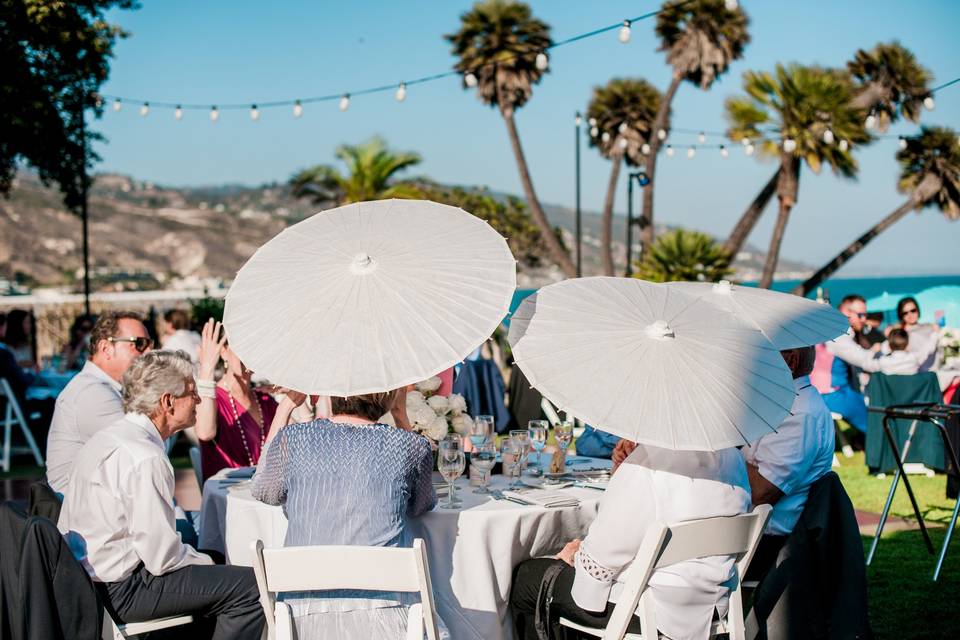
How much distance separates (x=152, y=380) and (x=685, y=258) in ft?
60.5

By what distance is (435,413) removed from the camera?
4.02 metres

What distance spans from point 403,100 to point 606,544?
44.7 feet

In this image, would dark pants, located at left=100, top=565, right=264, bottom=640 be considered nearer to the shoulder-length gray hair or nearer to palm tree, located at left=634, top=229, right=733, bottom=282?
the shoulder-length gray hair

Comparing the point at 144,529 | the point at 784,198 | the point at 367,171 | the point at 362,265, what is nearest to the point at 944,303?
the point at 784,198

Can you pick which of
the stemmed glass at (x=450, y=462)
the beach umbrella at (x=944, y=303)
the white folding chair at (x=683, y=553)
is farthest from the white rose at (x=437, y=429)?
the beach umbrella at (x=944, y=303)

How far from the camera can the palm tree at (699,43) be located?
2498cm

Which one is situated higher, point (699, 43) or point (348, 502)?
point (699, 43)

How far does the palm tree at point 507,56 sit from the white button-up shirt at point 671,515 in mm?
23312

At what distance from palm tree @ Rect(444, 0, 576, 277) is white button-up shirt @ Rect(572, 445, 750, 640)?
23312mm

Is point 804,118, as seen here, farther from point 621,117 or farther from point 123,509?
point 123,509

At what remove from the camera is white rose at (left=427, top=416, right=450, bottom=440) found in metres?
3.94

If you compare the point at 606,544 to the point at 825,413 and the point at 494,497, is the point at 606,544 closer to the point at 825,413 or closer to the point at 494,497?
the point at 494,497

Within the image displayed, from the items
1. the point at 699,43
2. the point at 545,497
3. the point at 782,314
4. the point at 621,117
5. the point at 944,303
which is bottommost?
the point at 545,497

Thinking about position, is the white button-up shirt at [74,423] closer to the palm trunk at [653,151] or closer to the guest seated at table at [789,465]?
the guest seated at table at [789,465]
